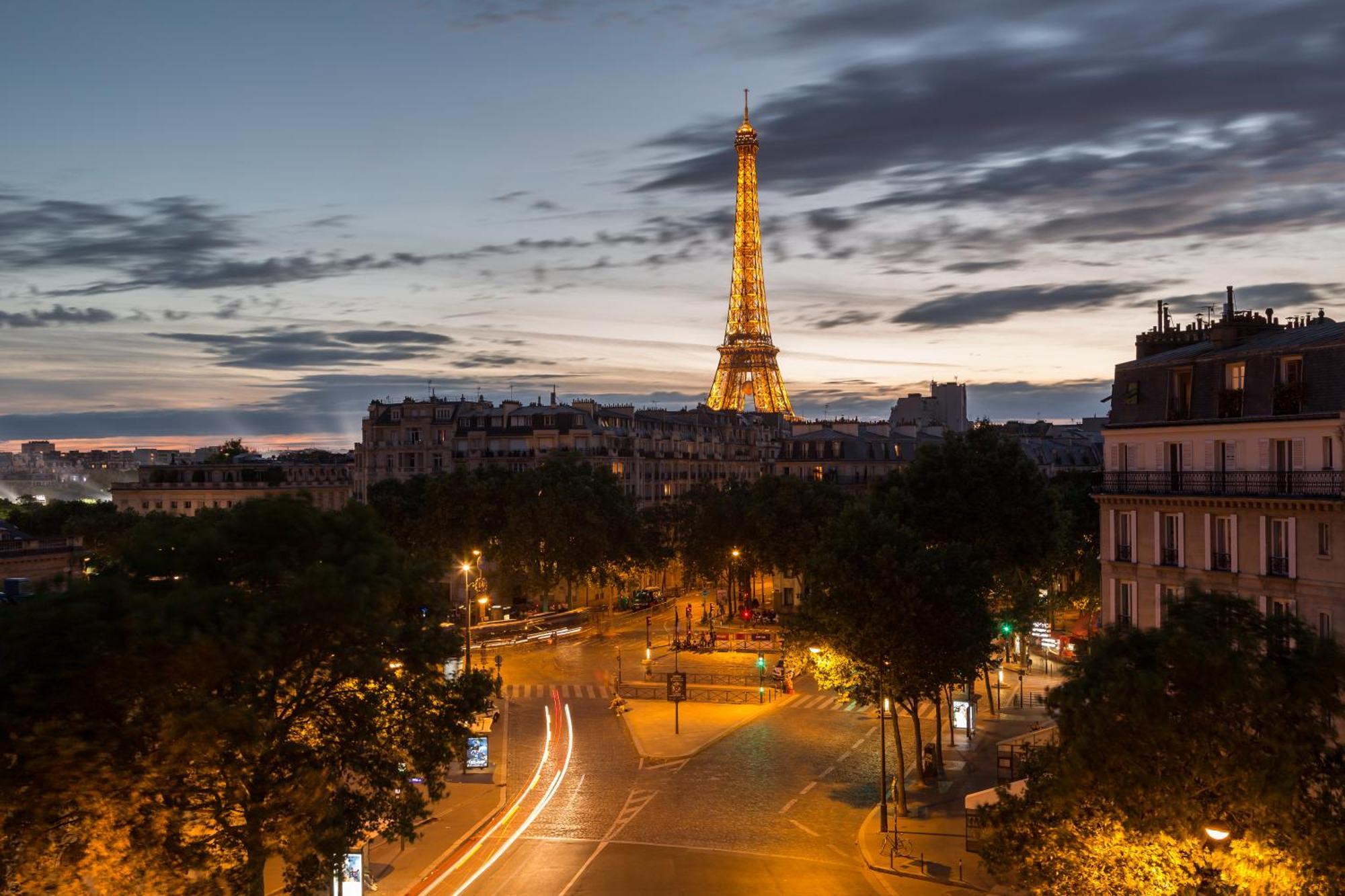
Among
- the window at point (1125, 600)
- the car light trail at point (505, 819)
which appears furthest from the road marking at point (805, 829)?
the window at point (1125, 600)

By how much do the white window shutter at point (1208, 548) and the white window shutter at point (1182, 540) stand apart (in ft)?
3.21

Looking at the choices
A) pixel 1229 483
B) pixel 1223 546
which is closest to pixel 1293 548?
pixel 1223 546

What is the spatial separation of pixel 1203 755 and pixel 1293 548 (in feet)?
55.1

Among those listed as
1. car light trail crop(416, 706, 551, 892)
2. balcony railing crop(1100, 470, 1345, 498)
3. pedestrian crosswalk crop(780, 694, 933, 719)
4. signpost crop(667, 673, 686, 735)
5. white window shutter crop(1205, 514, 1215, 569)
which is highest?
balcony railing crop(1100, 470, 1345, 498)

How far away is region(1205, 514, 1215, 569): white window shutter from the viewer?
36.2 metres

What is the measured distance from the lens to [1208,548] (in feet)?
119

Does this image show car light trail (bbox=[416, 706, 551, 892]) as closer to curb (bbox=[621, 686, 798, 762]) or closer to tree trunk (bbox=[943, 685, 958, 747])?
curb (bbox=[621, 686, 798, 762])

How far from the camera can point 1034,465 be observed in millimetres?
53656

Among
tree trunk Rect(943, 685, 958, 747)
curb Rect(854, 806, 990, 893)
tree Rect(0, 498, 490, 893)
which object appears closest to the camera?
tree Rect(0, 498, 490, 893)

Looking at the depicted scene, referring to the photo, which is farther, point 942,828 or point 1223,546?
point 1223,546

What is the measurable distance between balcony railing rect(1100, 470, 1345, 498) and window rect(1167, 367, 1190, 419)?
201 cm

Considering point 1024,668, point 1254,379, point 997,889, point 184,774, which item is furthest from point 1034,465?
point 184,774

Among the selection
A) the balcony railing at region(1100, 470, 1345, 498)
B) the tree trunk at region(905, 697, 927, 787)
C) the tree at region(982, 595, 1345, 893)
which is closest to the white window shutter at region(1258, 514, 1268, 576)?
the balcony railing at region(1100, 470, 1345, 498)

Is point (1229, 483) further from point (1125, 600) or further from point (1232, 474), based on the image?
point (1125, 600)
